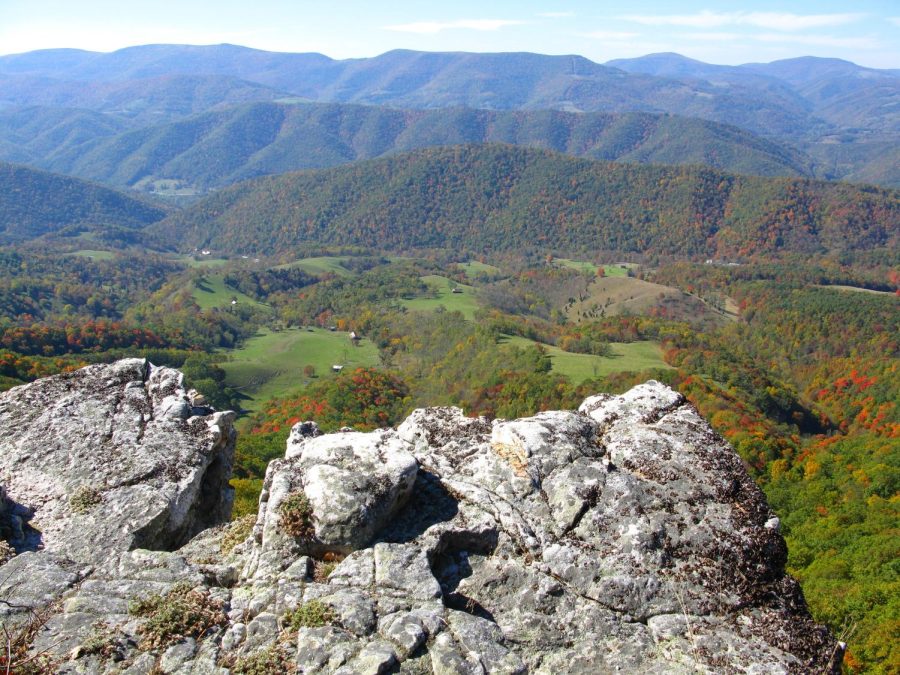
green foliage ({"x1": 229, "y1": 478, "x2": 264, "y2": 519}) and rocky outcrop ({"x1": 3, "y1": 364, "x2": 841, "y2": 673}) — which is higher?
rocky outcrop ({"x1": 3, "y1": 364, "x2": 841, "y2": 673})

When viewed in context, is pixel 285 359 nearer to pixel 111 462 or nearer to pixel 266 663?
pixel 111 462

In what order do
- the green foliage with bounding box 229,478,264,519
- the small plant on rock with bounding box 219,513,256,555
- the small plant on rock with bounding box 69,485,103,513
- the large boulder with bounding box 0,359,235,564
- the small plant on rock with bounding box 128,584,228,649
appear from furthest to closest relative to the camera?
the green foliage with bounding box 229,478,264,519, the small plant on rock with bounding box 69,485,103,513, the large boulder with bounding box 0,359,235,564, the small plant on rock with bounding box 219,513,256,555, the small plant on rock with bounding box 128,584,228,649

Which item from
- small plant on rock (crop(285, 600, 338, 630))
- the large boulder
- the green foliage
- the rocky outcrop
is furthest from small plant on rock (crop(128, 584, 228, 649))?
the green foliage

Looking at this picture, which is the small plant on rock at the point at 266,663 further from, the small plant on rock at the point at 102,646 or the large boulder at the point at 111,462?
the large boulder at the point at 111,462

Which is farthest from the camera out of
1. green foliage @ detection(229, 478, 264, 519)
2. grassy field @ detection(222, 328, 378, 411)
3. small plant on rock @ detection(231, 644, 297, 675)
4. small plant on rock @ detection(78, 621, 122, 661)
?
grassy field @ detection(222, 328, 378, 411)

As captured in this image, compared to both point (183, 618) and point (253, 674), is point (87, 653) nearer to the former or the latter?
point (183, 618)

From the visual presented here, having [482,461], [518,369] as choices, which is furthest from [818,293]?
[482,461]

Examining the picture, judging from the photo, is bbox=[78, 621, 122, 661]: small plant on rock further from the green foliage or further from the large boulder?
the green foliage
